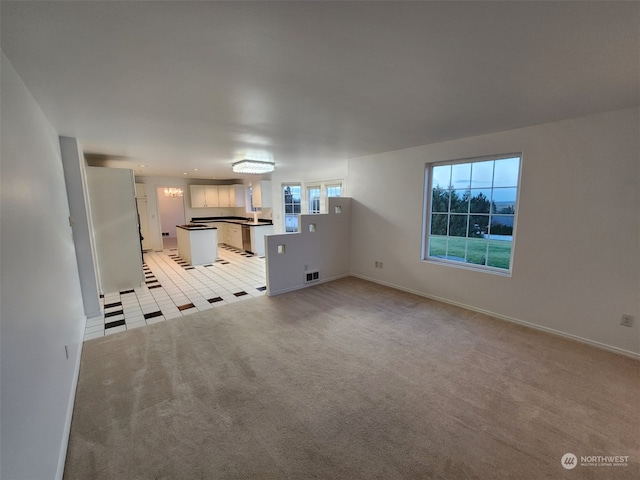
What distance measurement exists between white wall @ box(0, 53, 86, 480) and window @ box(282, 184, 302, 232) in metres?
5.42

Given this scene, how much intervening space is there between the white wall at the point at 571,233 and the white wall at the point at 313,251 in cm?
191

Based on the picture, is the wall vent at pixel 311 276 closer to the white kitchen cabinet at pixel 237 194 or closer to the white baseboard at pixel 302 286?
the white baseboard at pixel 302 286

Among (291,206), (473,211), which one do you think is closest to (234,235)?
(291,206)

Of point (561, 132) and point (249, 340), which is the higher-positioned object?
point (561, 132)

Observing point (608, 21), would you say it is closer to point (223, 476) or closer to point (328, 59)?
point (328, 59)

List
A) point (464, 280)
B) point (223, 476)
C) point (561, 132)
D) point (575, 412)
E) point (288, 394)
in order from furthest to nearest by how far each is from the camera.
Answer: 1. point (464, 280)
2. point (561, 132)
3. point (288, 394)
4. point (575, 412)
5. point (223, 476)

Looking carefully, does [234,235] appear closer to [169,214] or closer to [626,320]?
[169,214]

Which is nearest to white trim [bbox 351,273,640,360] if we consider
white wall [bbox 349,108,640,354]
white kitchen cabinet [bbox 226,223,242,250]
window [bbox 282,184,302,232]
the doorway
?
white wall [bbox 349,108,640,354]

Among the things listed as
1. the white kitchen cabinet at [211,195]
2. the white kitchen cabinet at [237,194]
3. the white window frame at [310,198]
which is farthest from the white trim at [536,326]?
the white kitchen cabinet at [211,195]

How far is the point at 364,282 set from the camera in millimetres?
5012

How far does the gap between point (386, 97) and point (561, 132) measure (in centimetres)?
214

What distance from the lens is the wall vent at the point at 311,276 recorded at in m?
4.80

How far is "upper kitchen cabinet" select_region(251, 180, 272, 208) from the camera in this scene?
7828 mm

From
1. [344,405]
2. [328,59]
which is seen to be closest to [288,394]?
[344,405]
